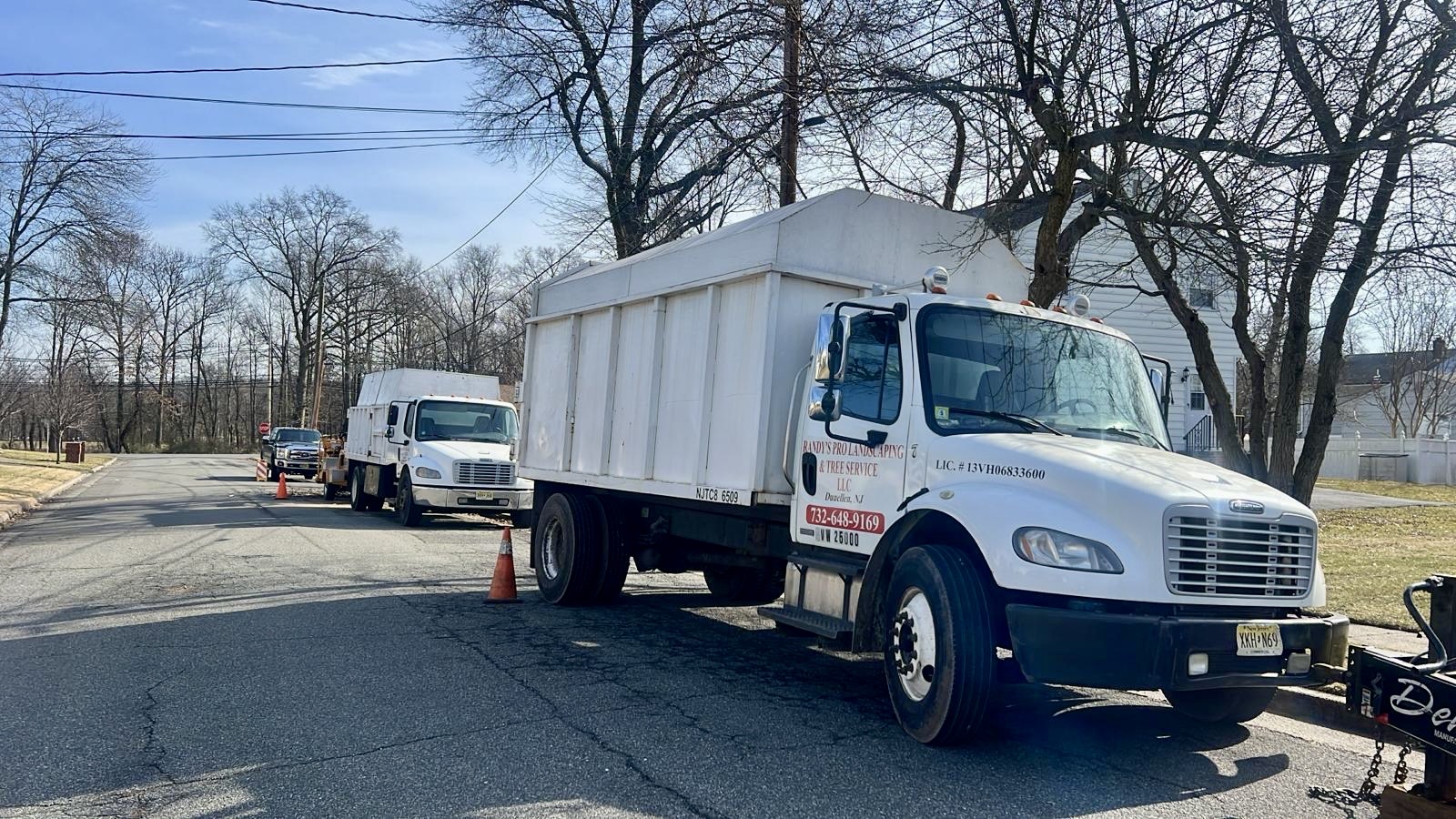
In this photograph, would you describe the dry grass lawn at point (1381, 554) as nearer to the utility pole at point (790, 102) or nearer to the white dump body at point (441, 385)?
the utility pole at point (790, 102)

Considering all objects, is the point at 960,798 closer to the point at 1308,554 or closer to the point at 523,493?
the point at 1308,554

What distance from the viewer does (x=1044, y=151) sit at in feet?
36.0

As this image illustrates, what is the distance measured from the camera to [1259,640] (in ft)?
17.2

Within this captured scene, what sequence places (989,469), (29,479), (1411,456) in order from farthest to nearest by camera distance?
(1411,456) → (29,479) → (989,469)

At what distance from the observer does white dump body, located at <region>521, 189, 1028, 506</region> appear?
761 centimetres

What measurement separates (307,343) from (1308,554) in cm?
6590

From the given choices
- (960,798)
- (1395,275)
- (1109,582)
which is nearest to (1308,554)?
(1109,582)

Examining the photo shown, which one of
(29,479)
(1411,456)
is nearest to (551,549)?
(29,479)

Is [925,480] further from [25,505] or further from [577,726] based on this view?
[25,505]

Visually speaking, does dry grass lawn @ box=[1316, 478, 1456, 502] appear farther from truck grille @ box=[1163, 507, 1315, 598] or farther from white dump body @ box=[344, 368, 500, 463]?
truck grille @ box=[1163, 507, 1315, 598]

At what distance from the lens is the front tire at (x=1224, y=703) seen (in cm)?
627

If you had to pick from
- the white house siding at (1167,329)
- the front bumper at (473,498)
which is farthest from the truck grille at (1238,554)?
the white house siding at (1167,329)

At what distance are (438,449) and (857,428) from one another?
13894mm

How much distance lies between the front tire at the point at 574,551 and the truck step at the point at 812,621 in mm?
3328
